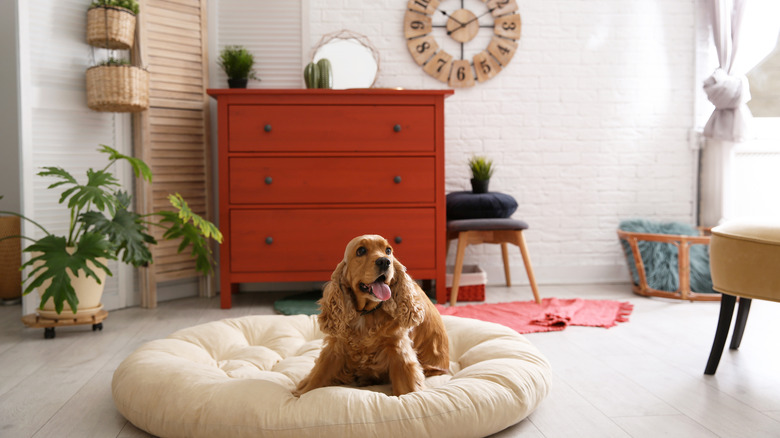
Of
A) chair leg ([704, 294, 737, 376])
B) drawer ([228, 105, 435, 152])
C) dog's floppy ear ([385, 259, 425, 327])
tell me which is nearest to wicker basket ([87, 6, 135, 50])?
drawer ([228, 105, 435, 152])

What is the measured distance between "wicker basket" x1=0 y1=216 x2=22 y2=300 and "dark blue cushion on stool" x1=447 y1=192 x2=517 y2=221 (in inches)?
107

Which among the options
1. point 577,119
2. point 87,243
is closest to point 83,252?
point 87,243

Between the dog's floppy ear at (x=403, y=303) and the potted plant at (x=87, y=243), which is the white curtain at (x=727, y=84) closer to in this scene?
the dog's floppy ear at (x=403, y=303)

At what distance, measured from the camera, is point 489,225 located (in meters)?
3.59

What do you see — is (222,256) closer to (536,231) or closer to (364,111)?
(364,111)

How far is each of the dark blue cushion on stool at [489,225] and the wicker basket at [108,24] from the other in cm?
219

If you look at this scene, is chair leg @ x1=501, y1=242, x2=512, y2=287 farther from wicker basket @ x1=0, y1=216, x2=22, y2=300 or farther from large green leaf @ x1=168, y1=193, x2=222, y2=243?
wicker basket @ x1=0, y1=216, x2=22, y2=300

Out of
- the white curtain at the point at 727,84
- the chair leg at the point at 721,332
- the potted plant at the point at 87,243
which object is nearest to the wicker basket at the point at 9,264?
the potted plant at the point at 87,243

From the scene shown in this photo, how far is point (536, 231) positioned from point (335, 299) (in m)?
2.93

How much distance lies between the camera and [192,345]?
7.73 feet

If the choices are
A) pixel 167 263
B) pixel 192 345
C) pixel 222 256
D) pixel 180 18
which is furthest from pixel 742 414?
pixel 180 18

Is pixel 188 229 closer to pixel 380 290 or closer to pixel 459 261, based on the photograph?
pixel 459 261

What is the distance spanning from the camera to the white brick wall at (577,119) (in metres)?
4.34

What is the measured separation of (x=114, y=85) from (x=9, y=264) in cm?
140
